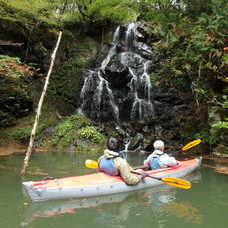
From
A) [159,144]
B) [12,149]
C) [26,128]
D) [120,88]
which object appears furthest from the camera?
[120,88]

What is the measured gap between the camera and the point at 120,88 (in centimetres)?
1756

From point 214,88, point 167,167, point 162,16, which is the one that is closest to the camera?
point 167,167

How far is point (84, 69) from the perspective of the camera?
19.8 m

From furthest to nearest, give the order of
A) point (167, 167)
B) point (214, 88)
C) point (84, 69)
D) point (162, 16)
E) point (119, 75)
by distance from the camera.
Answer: point (84, 69)
point (119, 75)
point (162, 16)
point (214, 88)
point (167, 167)

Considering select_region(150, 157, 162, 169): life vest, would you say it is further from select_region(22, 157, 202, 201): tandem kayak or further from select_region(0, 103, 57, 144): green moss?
select_region(0, 103, 57, 144): green moss

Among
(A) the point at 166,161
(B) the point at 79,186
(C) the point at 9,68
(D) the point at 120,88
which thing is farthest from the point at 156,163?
(D) the point at 120,88

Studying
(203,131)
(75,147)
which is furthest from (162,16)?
(75,147)

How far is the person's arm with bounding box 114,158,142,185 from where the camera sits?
7.12m

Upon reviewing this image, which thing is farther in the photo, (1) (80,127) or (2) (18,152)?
(1) (80,127)

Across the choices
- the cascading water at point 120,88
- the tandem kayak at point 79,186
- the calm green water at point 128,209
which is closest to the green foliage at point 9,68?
the calm green water at point 128,209

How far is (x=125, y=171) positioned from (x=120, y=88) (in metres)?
10.7

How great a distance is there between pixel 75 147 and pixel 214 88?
6469mm

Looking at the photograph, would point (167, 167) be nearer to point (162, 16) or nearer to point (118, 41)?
point (162, 16)

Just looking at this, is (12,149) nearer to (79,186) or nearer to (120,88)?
(120,88)
